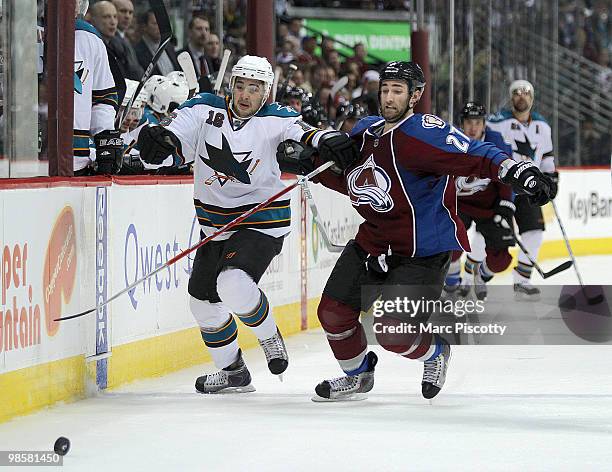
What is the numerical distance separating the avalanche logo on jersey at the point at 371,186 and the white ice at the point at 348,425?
0.84 m

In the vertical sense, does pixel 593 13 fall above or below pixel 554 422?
above

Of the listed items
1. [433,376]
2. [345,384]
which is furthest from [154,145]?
[433,376]

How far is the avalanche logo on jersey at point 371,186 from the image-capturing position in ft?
19.4

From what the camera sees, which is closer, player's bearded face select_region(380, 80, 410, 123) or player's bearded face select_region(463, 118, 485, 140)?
player's bearded face select_region(380, 80, 410, 123)

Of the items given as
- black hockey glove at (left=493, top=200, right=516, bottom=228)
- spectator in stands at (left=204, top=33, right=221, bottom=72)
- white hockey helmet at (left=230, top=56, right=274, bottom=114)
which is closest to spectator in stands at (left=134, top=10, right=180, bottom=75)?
spectator in stands at (left=204, top=33, right=221, bottom=72)

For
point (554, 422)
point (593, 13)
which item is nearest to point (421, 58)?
point (593, 13)

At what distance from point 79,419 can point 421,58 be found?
23.6 ft

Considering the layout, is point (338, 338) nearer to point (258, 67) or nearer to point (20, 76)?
point (258, 67)

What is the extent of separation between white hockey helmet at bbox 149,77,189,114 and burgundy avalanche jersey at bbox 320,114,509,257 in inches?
98.4

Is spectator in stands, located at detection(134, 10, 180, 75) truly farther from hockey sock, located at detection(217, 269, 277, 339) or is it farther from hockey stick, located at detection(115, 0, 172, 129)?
hockey sock, located at detection(217, 269, 277, 339)

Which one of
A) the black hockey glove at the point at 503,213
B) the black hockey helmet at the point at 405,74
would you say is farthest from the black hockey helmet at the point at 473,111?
the black hockey helmet at the point at 405,74

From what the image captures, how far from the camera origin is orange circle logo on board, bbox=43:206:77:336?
5.92m

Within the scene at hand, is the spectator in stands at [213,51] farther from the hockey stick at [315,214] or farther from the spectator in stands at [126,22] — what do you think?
the hockey stick at [315,214]

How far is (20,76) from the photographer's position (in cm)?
627
